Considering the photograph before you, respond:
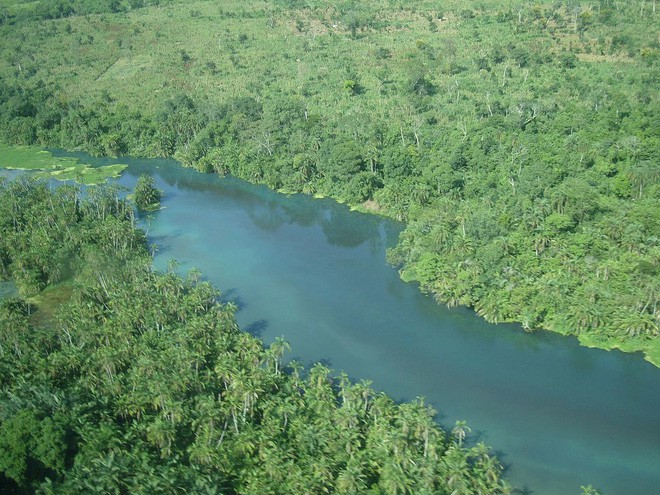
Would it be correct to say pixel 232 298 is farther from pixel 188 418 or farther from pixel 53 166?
pixel 53 166

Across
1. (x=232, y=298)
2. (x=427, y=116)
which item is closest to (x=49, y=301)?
(x=232, y=298)

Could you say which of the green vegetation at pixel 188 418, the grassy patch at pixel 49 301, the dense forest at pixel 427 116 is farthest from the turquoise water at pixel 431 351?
the grassy patch at pixel 49 301

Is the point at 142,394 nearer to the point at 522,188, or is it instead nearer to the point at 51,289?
the point at 51,289

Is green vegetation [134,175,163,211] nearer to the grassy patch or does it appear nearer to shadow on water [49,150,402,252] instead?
shadow on water [49,150,402,252]

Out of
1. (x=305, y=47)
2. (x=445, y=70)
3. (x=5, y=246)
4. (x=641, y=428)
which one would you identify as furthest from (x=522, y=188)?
(x=305, y=47)

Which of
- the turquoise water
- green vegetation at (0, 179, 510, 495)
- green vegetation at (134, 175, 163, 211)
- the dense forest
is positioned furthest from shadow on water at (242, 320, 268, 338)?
green vegetation at (134, 175, 163, 211)
